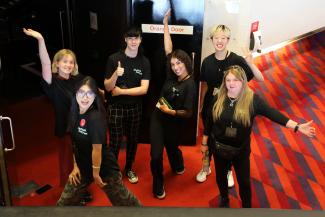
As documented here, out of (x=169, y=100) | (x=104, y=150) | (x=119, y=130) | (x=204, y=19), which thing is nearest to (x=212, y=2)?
(x=204, y=19)

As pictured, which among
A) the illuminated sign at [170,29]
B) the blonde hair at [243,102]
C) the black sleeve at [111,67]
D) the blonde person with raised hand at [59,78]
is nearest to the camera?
the blonde hair at [243,102]

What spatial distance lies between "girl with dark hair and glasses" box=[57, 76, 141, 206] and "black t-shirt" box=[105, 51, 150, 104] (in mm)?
783

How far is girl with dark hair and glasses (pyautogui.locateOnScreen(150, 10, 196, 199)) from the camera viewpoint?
3529mm

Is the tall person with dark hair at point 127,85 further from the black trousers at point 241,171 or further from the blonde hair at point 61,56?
the black trousers at point 241,171

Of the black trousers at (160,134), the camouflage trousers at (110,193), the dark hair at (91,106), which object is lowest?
the camouflage trousers at (110,193)

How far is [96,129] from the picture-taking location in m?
2.80

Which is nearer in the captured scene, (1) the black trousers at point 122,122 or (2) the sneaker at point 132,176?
(1) the black trousers at point 122,122

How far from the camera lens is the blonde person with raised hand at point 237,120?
3.04 meters

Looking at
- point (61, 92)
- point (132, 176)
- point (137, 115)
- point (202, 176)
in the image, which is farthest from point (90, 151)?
point (202, 176)

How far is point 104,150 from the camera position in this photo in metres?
2.95

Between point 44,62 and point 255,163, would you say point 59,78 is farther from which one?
point 255,163

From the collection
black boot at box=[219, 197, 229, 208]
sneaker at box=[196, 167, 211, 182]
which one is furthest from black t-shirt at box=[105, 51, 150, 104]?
black boot at box=[219, 197, 229, 208]

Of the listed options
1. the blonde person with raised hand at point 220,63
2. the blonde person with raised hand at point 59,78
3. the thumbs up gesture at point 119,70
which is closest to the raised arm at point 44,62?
the blonde person with raised hand at point 59,78

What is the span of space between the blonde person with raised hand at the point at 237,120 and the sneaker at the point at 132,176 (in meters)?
1.09
